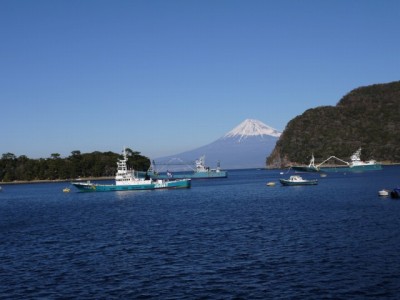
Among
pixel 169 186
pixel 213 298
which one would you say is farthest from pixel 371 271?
pixel 169 186

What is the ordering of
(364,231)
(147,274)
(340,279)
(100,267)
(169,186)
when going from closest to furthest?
(340,279), (147,274), (100,267), (364,231), (169,186)

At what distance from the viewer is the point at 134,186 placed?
162625mm

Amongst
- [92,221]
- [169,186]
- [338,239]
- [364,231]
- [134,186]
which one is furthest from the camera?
[169,186]

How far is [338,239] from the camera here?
166ft

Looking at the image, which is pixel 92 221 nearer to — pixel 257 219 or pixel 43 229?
pixel 43 229

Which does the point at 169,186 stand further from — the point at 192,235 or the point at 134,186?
the point at 192,235

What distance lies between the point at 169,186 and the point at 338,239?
421 ft

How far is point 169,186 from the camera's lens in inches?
6934

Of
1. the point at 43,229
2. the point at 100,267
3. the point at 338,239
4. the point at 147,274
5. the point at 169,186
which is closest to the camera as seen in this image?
the point at 147,274

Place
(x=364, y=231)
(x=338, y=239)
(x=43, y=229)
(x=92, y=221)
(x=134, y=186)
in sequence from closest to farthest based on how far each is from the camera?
(x=338, y=239), (x=364, y=231), (x=43, y=229), (x=92, y=221), (x=134, y=186)

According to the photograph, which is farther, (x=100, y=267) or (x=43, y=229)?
(x=43, y=229)

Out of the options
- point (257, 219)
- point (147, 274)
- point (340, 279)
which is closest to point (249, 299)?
point (340, 279)

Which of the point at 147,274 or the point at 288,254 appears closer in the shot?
the point at 147,274

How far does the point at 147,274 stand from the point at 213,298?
28.6 feet
